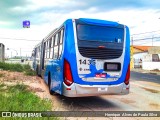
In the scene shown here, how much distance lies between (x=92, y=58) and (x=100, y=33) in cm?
104

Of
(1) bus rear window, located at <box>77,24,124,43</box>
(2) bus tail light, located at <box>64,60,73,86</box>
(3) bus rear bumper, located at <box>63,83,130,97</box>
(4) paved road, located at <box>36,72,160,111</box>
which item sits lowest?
(4) paved road, located at <box>36,72,160,111</box>

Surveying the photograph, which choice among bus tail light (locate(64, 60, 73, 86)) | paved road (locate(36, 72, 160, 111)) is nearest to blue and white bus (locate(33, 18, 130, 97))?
bus tail light (locate(64, 60, 73, 86))

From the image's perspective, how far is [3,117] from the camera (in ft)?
21.4

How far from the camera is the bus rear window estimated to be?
1077 centimetres

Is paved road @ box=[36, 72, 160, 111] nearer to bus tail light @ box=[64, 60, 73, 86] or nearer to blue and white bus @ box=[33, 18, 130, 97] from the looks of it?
blue and white bus @ box=[33, 18, 130, 97]

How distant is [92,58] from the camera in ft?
35.1

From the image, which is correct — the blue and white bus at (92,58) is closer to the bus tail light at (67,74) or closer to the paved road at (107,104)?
the bus tail light at (67,74)

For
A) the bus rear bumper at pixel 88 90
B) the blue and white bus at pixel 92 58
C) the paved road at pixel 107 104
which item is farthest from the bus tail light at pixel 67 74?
the paved road at pixel 107 104

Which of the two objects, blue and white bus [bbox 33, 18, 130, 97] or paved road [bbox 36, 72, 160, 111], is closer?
blue and white bus [bbox 33, 18, 130, 97]

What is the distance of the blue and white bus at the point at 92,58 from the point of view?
1045cm

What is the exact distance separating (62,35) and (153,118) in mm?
4538

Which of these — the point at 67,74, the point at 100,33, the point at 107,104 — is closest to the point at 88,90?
the point at 67,74

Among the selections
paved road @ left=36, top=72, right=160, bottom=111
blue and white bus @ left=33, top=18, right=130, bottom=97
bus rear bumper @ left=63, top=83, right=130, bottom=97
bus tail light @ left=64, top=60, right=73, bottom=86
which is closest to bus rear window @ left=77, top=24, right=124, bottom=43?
blue and white bus @ left=33, top=18, right=130, bottom=97

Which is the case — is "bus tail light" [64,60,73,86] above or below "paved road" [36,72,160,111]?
above
